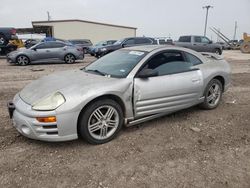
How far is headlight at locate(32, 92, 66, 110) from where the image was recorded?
10.8 feet

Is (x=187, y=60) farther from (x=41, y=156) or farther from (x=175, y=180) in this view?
(x=41, y=156)

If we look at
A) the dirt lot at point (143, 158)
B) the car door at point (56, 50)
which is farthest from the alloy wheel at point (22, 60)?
the dirt lot at point (143, 158)

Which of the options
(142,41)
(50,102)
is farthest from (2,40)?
(50,102)

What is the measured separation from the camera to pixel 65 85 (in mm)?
3668

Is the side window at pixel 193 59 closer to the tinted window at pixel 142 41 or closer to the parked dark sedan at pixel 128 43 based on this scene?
the parked dark sedan at pixel 128 43

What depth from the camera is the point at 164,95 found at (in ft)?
13.7

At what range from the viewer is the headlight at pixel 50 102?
10.8 feet

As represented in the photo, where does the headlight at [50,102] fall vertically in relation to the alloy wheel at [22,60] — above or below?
above

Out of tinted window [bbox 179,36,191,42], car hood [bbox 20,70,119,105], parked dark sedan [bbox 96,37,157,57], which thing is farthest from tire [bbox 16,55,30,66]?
tinted window [bbox 179,36,191,42]

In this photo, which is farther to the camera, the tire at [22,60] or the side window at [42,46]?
the side window at [42,46]

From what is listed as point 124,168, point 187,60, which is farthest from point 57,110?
point 187,60

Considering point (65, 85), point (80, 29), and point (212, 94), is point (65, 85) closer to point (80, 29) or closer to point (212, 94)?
point (212, 94)

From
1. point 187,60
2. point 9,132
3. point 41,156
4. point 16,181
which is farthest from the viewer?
point 187,60

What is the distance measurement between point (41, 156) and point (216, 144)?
250 cm
